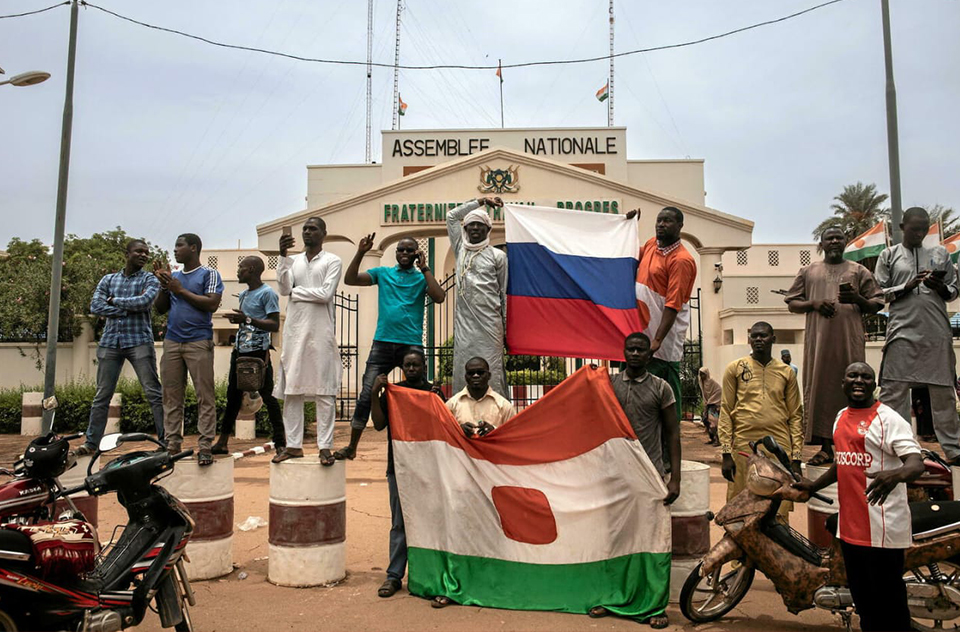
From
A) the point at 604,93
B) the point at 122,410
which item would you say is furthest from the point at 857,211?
the point at 122,410

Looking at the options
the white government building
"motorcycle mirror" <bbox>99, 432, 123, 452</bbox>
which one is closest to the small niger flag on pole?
the white government building

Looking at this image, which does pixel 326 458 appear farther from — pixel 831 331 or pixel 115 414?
pixel 115 414

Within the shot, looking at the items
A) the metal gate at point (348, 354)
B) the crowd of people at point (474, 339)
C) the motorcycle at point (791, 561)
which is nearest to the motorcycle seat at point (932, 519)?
the motorcycle at point (791, 561)

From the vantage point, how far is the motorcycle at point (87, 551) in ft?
12.9

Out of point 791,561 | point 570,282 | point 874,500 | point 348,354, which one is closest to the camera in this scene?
point 874,500

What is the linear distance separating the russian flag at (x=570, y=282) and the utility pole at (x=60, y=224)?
8.95 metres

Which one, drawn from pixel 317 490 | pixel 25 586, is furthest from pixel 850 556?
pixel 25 586

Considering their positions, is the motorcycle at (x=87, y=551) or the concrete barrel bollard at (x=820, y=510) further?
the concrete barrel bollard at (x=820, y=510)

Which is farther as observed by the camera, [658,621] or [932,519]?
[658,621]

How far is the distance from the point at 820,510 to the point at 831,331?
137cm

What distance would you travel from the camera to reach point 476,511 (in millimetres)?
5332

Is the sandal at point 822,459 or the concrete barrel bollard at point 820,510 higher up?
the sandal at point 822,459

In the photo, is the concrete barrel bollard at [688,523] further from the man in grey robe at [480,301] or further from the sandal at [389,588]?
the sandal at [389,588]

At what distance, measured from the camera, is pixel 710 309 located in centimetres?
1869
